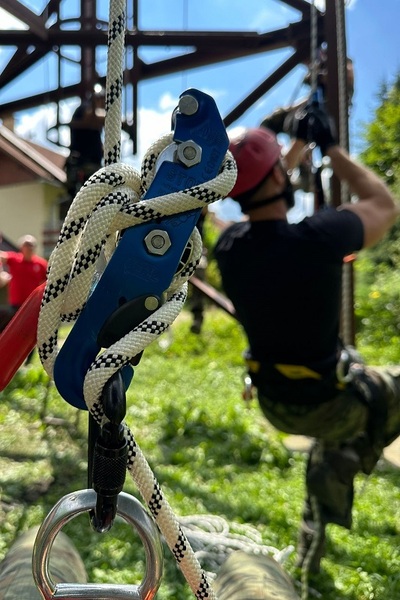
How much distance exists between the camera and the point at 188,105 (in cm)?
98

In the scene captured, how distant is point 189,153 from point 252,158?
1377 millimetres

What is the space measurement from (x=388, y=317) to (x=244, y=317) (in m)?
7.80

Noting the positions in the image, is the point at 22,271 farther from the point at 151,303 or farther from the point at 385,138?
the point at 385,138

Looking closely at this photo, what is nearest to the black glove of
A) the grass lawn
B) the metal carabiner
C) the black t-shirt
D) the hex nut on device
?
the black t-shirt

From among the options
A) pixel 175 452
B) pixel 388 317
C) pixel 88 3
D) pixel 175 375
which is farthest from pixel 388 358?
pixel 88 3

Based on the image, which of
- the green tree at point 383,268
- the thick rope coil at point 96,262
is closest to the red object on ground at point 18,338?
the thick rope coil at point 96,262

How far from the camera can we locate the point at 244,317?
2.51 metres

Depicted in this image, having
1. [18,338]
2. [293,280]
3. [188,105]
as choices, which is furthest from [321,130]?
[18,338]

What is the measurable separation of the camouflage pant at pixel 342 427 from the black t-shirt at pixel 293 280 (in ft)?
0.58

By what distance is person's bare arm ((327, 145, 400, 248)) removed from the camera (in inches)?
91.4

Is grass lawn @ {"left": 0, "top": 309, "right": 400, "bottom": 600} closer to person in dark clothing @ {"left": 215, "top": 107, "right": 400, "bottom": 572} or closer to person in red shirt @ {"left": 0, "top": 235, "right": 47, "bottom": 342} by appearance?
person in dark clothing @ {"left": 215, "top": 107, "right": 400, "bottom": 572}

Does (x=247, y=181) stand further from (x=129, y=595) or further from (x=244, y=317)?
(x=129, y=595)

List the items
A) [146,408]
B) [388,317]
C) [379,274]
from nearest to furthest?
[146,408], [388,317], [379,274]

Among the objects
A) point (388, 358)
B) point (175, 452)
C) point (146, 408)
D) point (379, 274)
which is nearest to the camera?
point (175, 452)
